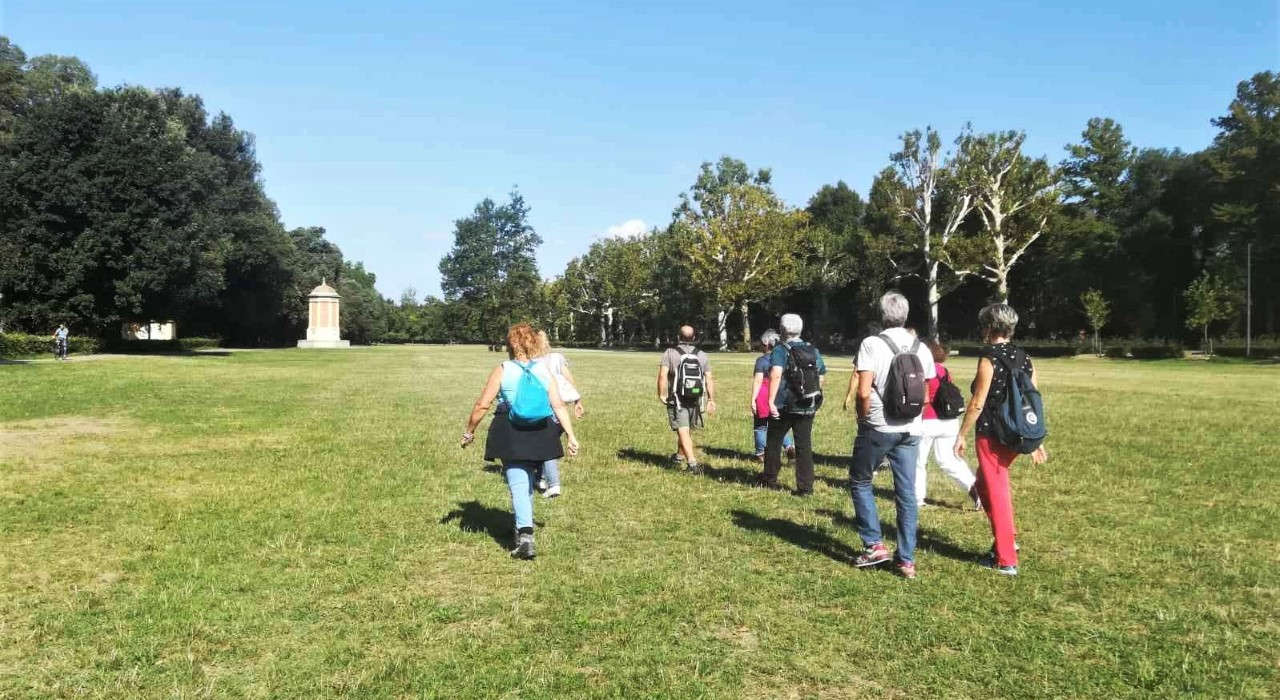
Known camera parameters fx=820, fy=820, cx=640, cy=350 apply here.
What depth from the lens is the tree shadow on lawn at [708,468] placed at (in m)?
9.89

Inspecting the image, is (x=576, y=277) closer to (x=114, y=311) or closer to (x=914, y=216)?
(x=914, y=216)

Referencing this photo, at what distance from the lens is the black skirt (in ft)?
20.9

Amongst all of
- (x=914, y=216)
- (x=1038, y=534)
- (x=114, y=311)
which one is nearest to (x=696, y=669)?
(x=1038, y=534)

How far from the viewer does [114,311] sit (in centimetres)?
4056

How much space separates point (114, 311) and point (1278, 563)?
4626cm

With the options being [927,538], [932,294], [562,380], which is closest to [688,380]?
[562,380]

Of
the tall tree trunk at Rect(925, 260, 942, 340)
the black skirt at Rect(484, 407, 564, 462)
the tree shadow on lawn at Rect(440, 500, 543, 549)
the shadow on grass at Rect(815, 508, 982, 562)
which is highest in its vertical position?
the tall tree trunk at Rect(925, 260, 942, 340)

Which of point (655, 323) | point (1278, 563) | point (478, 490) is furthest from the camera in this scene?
point (655, 323)

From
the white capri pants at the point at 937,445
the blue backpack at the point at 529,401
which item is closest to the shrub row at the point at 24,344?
the blue backpack at the point at 529,401

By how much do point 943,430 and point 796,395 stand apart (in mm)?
1615

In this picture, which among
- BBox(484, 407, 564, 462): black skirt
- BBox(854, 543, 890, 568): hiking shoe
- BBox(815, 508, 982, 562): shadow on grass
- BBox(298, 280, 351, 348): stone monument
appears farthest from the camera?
BBox(298, 280, 351, 348): stone monument

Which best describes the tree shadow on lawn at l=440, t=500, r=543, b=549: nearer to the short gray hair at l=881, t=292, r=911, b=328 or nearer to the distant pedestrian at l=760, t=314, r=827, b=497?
the distant pedestrian at l=760, t=314, r=827, b=497

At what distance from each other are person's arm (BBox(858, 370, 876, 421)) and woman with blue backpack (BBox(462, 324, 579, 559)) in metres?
2.25

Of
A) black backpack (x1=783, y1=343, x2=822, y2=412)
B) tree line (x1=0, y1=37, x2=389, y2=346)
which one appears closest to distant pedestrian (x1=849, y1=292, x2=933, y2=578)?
black backpack (x1=783, y1=343, x2=822, y2=412)
